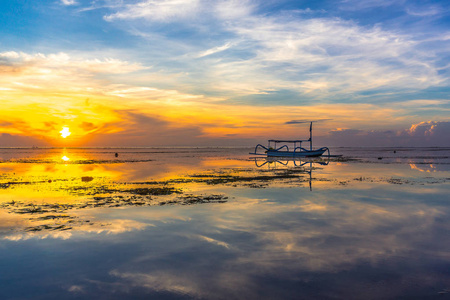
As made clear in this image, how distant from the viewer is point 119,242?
1197cm

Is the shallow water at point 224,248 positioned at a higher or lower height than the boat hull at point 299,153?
lower

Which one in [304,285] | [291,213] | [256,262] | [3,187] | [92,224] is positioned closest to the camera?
[304,285]

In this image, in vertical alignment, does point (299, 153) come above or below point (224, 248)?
above

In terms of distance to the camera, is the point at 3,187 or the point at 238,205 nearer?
the point at 238,205

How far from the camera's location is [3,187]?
86.4 feet

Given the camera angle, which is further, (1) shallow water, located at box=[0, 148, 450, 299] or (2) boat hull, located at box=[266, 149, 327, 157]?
(2) boat hull, located at box=[266, 149, 327, 157]

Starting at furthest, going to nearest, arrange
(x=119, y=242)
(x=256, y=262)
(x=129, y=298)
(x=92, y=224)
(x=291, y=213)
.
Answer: (x=291, y=213) → (x=92, y=224) → (x=119, y=242) → (x=256, y=262) → (x=129, y=298)

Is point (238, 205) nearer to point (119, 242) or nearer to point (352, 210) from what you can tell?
point (352, 210)

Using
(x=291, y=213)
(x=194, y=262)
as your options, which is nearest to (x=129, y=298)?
(x=194, y=262)

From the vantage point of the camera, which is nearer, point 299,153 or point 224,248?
point 224,248

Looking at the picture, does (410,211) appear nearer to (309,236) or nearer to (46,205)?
(309,236)

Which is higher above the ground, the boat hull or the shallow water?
the boat hull

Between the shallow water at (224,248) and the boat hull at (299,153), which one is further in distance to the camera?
the boat hull at (299,153)

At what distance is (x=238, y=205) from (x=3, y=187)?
19690mm
